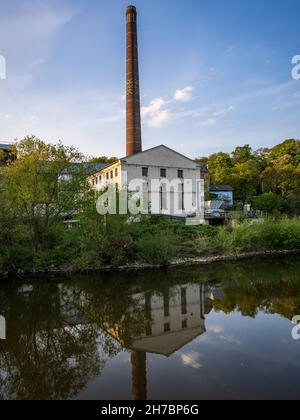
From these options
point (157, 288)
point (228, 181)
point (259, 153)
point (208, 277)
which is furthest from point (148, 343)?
point (259, 153)

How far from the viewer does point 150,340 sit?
26.4ft

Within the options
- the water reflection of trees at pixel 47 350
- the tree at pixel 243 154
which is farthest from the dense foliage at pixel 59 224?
the tree at pixel 243 154

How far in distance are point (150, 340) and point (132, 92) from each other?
27.1 metres

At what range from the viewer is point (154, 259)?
60.6ft

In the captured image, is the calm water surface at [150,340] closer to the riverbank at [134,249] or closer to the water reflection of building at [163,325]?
the water reflection of building at [163,325]

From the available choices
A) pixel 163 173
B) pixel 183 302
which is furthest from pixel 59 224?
pixel 163 173

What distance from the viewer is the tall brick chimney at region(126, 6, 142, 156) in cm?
3067

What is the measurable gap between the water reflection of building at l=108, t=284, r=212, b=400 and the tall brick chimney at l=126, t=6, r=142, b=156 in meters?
20.4

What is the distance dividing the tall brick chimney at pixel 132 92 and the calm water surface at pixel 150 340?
1914 cm

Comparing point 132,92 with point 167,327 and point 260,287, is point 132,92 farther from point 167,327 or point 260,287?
point 167,327

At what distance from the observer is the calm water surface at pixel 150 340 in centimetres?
571

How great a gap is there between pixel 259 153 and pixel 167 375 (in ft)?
179

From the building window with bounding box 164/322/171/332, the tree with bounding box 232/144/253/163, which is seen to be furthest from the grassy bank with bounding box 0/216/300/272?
the tree with bounding box 232/144/253/163
